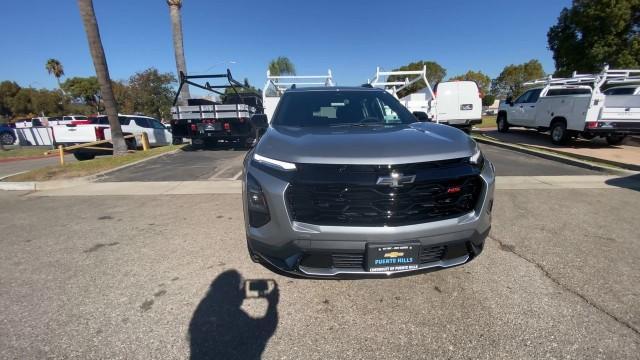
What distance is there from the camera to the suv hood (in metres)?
1.98

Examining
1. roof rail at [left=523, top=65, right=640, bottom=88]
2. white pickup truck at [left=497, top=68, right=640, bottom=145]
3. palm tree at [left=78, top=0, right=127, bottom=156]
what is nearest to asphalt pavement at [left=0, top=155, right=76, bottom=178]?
palm tree at [left=78, top=0, right=127, bottom=156]

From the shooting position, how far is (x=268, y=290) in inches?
102

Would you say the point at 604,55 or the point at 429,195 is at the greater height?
the point at 604,55

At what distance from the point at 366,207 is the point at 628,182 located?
6869 millimetres

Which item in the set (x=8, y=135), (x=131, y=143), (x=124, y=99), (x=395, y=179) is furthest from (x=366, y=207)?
(x=124, y=99)

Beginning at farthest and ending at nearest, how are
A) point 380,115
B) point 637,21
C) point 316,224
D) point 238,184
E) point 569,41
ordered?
point 569,41
point 637,21
point 238,184
point 380,115
point 316,224

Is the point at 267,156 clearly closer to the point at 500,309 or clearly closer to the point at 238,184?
the point at 500,309

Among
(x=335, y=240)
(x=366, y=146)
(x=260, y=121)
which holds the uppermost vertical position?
(x=260, y=121)

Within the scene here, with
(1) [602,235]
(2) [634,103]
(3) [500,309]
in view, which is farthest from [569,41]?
(3) [500,309]

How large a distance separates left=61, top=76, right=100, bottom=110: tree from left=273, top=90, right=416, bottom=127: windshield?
65287 mm

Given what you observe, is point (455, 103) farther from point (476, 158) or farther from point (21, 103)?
point (21, 103)

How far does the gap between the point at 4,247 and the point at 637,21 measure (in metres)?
32.3

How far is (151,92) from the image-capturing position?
39.3 meters

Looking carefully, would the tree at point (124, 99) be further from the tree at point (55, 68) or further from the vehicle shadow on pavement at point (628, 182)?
the vehicle shadow on pavement at point (628, 182)
